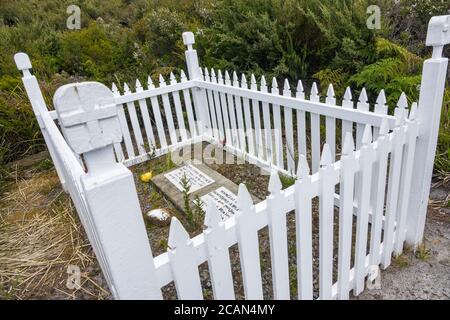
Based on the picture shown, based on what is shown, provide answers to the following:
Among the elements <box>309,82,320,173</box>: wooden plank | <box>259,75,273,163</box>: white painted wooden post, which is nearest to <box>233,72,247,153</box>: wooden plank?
<box>259,75,273,163</box>: white painted wooden post

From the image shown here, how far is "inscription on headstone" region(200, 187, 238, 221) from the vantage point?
2.69 m

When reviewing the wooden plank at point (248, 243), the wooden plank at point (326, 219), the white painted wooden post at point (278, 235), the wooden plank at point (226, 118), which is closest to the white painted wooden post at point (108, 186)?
the wooden plank at point (248, 243)

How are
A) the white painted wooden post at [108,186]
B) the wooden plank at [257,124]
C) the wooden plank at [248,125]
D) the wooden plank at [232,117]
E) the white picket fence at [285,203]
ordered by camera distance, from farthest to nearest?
the wooden plank at [232,117], the wooden plank at [248,125], the wooden plank at [257,124], the white picket fence at [285,203], the white painted wooden post at [108,186]

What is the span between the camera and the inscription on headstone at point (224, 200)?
269 cm

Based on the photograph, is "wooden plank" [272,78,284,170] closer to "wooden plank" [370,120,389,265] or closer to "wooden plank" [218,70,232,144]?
"wooden plank" [218,70,232,144]

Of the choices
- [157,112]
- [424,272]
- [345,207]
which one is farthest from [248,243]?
[157,112]

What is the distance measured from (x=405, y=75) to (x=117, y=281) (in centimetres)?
348

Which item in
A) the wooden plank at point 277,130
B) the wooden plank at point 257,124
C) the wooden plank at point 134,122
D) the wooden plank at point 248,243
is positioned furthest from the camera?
the wooden plank at point 134,122

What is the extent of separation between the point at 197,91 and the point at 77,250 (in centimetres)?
251

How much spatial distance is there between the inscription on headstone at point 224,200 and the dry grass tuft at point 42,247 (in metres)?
1.10

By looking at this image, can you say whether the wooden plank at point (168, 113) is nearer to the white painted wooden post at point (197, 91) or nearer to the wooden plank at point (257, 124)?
the white painted wooden post at point (197, 91)

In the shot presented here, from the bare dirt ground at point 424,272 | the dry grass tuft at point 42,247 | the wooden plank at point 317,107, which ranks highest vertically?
the wooden plank at point 317,107

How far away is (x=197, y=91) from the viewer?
4.12 m

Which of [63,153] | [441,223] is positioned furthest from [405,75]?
[63,153]
